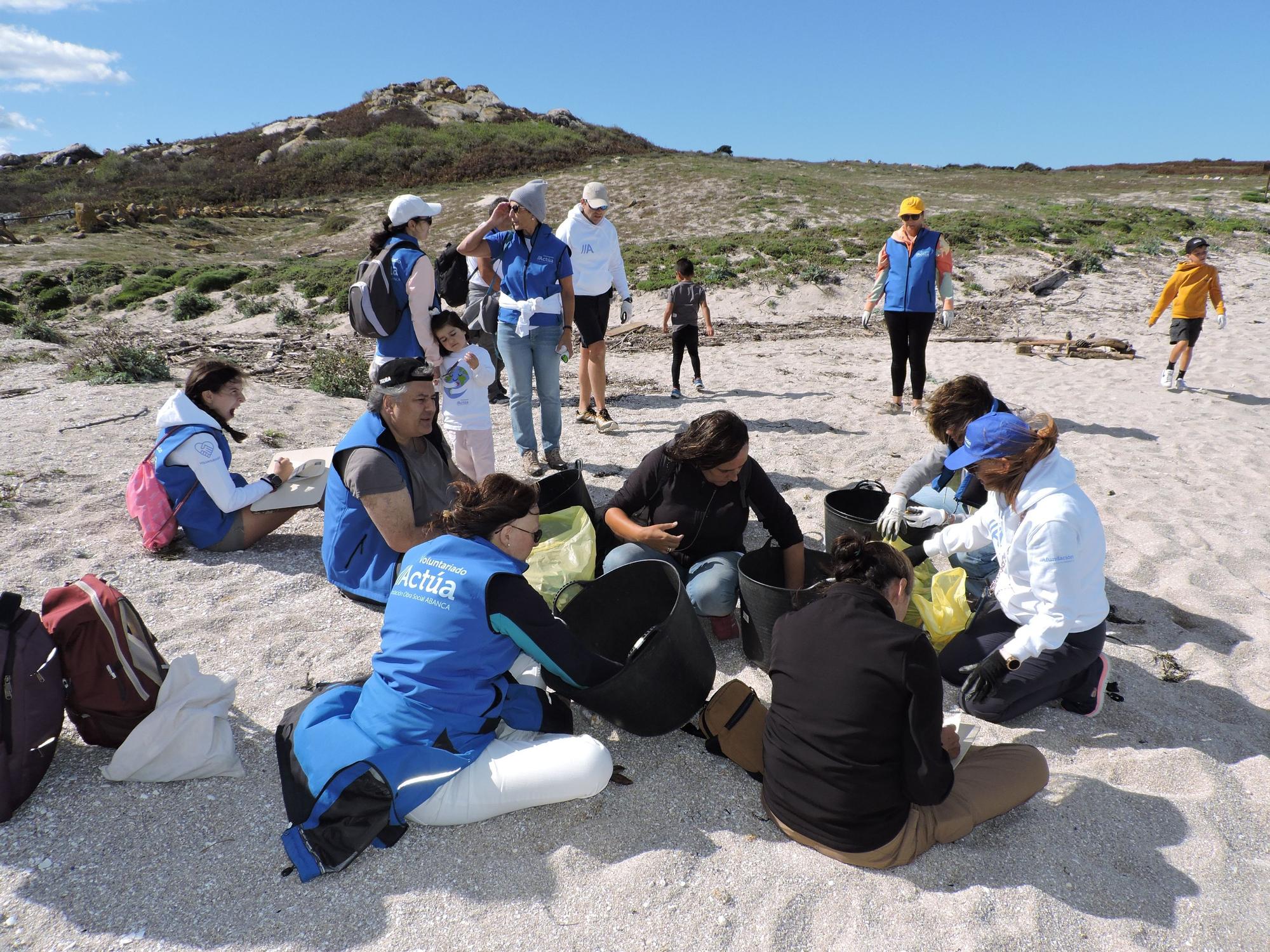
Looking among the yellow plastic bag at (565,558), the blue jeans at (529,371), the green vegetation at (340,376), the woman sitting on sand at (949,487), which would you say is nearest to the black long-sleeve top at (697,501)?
the yellow plastic bag at (565,558)

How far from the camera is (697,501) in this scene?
138 inches

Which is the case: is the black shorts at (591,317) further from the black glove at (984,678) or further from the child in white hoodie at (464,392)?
the black glove at (984,678)

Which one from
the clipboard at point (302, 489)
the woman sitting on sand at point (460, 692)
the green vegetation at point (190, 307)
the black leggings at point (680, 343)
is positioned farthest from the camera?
the green vegetation at point (190, 307)

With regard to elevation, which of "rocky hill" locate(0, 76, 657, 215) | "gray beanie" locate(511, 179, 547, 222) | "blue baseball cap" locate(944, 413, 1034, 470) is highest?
"rocky hill" locate(0, 76, 657, 215)

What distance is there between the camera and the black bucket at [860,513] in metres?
3.73

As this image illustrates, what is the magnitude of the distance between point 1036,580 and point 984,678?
1.41 ft

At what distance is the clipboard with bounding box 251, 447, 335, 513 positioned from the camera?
415cm

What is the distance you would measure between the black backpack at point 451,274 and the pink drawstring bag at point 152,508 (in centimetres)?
280

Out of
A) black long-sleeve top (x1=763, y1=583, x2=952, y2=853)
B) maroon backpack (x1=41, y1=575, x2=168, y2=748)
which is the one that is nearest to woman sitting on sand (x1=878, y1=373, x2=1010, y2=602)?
black long-sleeve top (x1=763, y1=583, x2=952, y2=853)

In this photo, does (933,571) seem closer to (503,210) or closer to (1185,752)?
(1185,752)

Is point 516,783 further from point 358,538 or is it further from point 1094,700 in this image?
point 1094,700

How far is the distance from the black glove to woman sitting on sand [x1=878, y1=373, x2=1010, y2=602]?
0.87 meters

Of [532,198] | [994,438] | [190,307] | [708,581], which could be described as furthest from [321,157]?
[994,438]

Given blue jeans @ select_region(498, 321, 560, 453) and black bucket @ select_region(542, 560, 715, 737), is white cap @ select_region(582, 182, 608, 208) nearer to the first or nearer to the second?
blue jeans @ select_region(498, 321, 560, 453)
